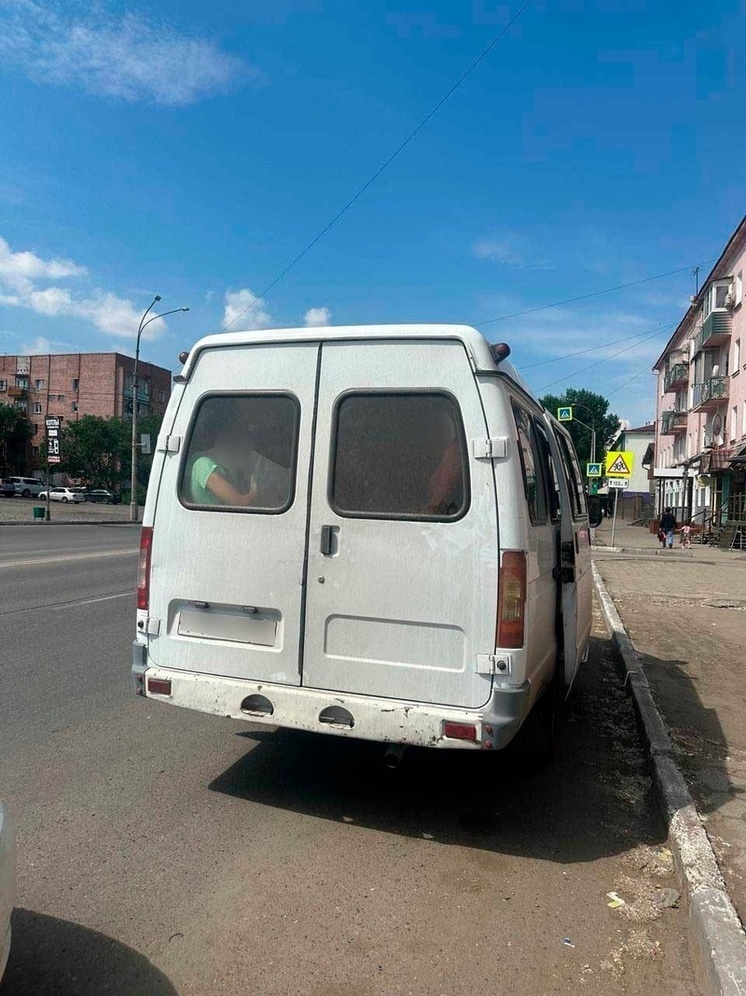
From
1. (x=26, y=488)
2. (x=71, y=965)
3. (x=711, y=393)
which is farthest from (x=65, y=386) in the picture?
(x=71, y=965)

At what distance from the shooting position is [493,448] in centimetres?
353

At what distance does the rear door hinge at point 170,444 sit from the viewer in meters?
4.16

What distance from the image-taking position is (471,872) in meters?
3.50

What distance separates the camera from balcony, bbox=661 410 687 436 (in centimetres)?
4613

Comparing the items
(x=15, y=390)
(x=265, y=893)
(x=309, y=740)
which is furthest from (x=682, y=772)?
(x=15, y=390)

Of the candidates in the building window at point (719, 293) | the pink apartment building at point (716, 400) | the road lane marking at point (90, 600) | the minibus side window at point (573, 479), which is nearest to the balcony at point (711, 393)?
the pink apartment building at point (716, 400)

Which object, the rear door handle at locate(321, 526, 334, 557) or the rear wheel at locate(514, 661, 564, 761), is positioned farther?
the rear wheel at locate(514, 661, 564, 761)

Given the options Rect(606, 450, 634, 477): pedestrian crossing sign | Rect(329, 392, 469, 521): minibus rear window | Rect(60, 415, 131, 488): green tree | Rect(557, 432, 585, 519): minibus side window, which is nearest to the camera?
Rect(329, 392, 469, 521): minibus rear window

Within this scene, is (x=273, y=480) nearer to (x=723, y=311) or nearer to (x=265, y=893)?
(x=265, y=893)

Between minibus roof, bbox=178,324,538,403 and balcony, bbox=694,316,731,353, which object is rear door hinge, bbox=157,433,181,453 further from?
balcony, bbox=694,316,731,353

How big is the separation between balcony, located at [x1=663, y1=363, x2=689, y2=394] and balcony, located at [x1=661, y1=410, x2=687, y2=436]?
1.68 meters

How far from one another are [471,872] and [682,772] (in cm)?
189

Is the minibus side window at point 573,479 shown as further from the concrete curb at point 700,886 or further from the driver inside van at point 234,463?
the driver inside van at point 234,463

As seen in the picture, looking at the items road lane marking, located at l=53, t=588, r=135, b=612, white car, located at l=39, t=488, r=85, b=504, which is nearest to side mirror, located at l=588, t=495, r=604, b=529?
road lane marking, located at l=53, t=588, r=135, b=612
